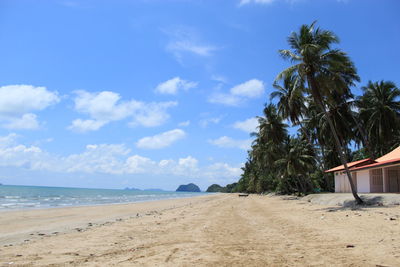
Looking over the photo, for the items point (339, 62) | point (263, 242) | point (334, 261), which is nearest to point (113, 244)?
point (263, 242)

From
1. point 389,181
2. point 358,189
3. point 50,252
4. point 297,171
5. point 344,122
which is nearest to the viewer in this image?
point 50,252

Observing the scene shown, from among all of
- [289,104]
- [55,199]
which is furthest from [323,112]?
[55,199]

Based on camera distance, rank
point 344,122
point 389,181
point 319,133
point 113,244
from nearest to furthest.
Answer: point 113,244
point 389,181
point 344,122
point 319,133

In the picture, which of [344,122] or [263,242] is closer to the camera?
A: [263,242]

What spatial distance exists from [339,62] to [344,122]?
47.3ft

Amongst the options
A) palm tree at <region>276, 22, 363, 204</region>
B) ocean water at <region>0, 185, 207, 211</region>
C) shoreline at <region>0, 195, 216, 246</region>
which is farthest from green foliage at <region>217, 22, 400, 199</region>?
ocean water at <region>0, 185, 207, 211</region>

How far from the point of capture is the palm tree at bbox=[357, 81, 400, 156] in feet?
101

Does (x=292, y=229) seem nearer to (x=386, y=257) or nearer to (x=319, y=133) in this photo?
(x=386, y=257)

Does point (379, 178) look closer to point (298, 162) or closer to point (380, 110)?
point (380, 110)

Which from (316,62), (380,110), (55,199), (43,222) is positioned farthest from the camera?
(55,199)

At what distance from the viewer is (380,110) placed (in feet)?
103

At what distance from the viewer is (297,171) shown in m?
37.8

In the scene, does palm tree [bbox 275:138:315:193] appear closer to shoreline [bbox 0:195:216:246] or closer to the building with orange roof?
the building with orange roof

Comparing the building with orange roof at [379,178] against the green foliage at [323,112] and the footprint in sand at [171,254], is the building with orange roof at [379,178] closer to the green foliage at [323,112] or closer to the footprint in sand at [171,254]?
the green foliage at [323,112]
